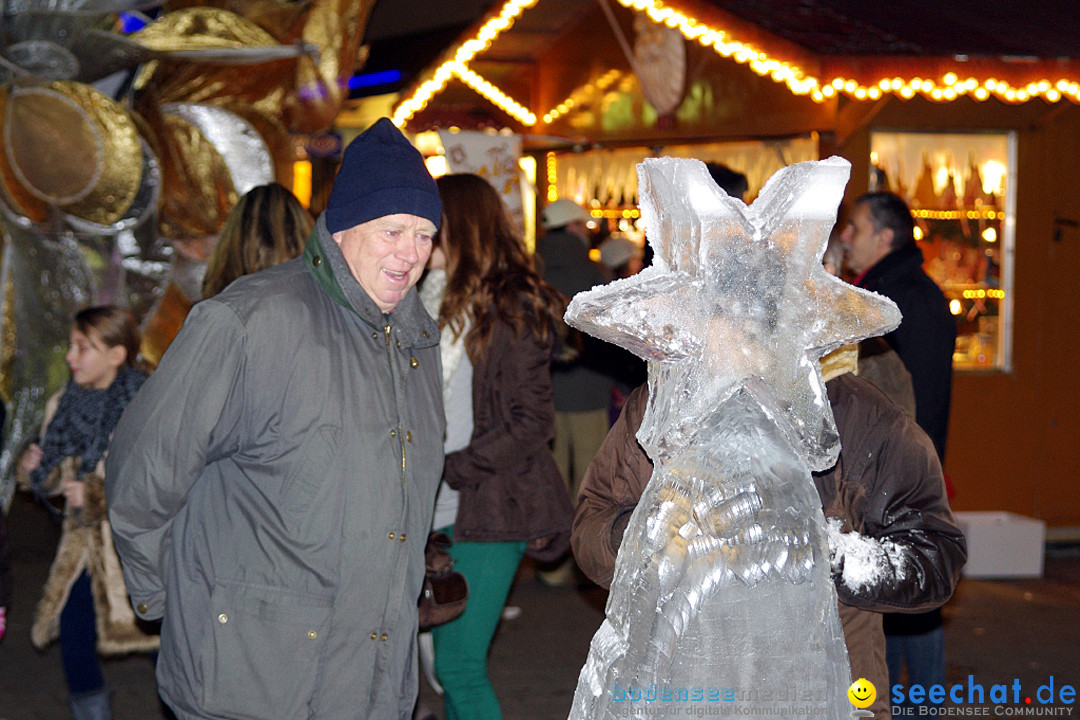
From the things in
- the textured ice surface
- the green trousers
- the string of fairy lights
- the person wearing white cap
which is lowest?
the green trousers

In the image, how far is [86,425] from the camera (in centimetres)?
417

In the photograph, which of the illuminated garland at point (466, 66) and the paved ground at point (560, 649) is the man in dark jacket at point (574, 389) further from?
the illuminated garland at point (466, 66)

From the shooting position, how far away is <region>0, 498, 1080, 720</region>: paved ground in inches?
195

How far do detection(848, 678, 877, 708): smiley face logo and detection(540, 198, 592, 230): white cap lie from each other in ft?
16.4

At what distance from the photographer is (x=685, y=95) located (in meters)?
8.55

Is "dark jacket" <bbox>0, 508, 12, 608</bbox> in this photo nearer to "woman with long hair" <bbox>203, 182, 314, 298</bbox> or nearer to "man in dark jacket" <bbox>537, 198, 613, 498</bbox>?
"woman with long hair" <bbox>203, 182, 314, 298</bbox>

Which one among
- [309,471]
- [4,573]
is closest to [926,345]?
[309,471]

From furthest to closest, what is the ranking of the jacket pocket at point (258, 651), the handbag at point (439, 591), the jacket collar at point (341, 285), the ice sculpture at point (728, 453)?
the handbag at point (439, 591)
the jacket collar at point (341, 285)
the jacket pocket at point (258, 651)
the ice sculpture at point (728, 453)

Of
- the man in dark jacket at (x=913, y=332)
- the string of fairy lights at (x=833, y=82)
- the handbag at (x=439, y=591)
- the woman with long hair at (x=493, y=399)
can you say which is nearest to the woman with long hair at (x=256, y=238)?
the woman with long hair at (x=493, y=399)

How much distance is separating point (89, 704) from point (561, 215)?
3.91 m

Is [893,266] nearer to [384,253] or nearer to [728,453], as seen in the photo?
[384,253]

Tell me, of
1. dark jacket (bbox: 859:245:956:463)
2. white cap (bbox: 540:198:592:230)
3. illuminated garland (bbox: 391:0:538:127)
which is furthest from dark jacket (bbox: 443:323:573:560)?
illuminated garland (bbox: 391:0:538:127)

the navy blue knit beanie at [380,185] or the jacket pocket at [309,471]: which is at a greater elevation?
the navy blue knit beanie at [380,185]

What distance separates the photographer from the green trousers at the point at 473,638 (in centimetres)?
339
